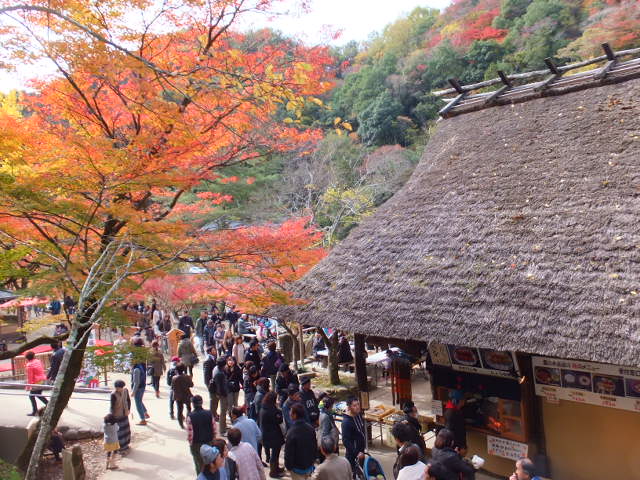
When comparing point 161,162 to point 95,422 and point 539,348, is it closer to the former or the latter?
point 539,348

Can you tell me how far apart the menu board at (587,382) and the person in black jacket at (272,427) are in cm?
410

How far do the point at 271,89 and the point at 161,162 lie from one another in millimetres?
2124

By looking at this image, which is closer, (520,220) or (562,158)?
(520,220)

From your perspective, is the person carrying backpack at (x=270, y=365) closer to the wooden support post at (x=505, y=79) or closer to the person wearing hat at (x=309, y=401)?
the person wearing hat at (x=309, y=401)

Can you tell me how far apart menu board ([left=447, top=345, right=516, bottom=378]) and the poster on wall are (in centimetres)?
102

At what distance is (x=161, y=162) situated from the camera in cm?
660

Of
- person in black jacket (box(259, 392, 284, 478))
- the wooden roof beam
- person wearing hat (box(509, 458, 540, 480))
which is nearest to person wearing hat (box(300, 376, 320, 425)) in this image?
person in black jacket (box(259, 392, 284, 478))

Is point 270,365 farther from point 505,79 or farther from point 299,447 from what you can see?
point 505,79

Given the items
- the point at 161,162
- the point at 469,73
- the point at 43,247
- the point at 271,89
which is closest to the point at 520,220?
the point at 271,89

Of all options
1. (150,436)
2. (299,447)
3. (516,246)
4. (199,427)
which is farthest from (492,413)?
(150,436)

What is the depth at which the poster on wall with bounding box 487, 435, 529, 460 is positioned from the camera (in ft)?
23.0

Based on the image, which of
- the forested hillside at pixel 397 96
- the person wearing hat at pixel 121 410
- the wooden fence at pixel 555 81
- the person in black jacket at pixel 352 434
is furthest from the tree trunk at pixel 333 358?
the wooden fence at pixel 555 81

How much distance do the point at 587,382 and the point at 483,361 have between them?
59.1 inches

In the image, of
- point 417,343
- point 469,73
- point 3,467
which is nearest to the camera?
point 3,467
